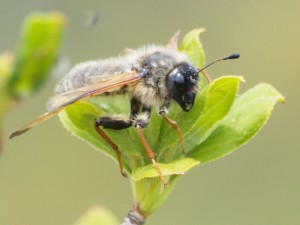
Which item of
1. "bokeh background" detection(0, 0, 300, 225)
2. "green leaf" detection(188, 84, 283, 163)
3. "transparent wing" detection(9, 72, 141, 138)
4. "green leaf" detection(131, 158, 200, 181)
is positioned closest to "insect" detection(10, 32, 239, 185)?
"transparent wing" detection(9, 72, 141, 138)

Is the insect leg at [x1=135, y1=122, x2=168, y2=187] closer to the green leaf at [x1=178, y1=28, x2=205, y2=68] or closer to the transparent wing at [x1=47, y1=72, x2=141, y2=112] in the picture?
the transparent wing at [x1=47, y1=72, x2=141, y2=112]

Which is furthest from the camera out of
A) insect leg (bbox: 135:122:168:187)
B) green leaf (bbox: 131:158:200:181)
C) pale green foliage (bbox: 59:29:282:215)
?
pale green foliage (bbox: 59:29:282:215)

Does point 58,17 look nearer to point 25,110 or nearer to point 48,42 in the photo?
point 48,42

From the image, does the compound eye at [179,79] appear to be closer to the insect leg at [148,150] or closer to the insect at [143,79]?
the insect at [143,79]

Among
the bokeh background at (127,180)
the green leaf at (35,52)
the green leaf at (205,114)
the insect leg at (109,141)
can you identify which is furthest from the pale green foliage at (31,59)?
the bokeh background at (127,180)

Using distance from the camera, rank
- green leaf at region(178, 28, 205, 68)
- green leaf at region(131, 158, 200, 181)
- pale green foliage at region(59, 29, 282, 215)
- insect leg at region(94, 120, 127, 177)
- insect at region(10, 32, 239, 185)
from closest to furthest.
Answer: green leaf at region(131, 158, 200, 181), pale green foliage at region(59, 29, 282, 215), insect leg at region(94, 120, 127, 177), green leaf at region(178, 28, 205, 68), insect at region(10, 32, 239, 185)

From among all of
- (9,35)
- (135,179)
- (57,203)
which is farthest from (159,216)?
(135,179)

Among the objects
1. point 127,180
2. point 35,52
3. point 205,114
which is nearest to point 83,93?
point 35,52

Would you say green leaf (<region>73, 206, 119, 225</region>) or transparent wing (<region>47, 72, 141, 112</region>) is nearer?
green leaf (<region>73, 206, 119, 225</region>)
